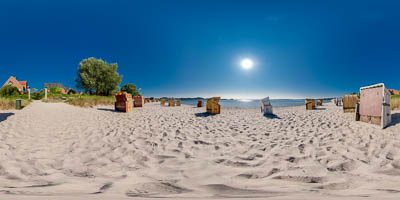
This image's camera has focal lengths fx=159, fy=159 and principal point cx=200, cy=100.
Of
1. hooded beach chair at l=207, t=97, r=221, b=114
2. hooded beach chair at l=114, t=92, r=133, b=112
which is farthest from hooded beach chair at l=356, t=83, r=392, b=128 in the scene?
hooded beach chair at l=114, t=92, r=133, b=112

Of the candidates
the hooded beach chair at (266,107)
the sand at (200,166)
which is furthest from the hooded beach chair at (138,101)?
the sand at (200,166)

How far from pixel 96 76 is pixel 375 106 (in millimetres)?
33198

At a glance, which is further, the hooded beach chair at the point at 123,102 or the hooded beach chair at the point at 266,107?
the hooded beach chair at the point at 123,102

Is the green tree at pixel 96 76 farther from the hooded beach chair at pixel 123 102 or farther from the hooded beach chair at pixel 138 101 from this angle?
the hooded beach chair at pixel 123 102

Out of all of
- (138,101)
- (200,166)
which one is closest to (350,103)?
(200,166)

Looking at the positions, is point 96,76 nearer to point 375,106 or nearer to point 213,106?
point 213,106

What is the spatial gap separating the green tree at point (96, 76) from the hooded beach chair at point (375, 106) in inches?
1259

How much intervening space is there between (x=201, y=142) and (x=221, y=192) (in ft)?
7.05

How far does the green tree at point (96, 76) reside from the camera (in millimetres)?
27344

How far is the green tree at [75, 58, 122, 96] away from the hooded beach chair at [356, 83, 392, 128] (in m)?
32.0

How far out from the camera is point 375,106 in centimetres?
517

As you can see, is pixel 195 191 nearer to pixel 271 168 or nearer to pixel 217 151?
pixel 271 168

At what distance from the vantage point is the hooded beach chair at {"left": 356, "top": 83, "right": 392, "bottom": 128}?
4.74m

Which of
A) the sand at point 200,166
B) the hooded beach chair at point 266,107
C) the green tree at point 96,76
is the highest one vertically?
the green tree at point 96,76
